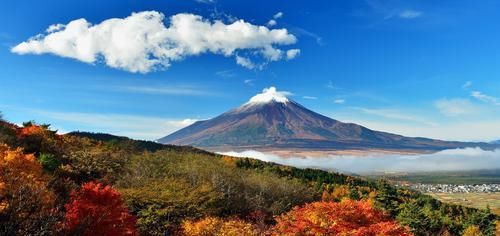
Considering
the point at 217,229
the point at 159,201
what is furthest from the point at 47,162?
the point at 217,229

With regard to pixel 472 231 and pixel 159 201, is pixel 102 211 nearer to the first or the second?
pixel 159 201

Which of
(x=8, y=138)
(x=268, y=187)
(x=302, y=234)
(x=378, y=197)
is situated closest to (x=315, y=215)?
(x=302, y=234)

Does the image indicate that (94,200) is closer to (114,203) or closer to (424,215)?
(114,203)

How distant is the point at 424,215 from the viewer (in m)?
93.2

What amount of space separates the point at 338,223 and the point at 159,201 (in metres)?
22.9

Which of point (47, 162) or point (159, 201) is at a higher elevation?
point (47, 162)

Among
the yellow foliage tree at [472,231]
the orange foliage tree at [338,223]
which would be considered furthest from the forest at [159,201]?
the yellow foliage tree at [472,231]

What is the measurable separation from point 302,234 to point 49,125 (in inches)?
3220

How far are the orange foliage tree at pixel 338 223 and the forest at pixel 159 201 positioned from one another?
106 mm

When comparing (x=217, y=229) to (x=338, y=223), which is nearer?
(x=338, y=223)

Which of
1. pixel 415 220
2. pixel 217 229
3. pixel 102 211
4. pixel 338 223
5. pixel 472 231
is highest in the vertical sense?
pixel 338 223

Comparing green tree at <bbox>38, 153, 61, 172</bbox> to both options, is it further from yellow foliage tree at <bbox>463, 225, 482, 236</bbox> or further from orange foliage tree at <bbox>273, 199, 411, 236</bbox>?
yellow foliage tree at <bbox>463, 225, 482, 236</bbox>

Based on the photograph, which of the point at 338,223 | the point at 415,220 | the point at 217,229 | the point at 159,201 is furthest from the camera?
the point at 415,220

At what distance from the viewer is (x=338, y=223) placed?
4409 centimetres
